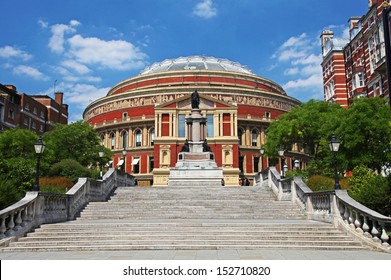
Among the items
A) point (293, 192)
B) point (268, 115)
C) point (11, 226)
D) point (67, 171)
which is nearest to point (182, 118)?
point (268, 115)

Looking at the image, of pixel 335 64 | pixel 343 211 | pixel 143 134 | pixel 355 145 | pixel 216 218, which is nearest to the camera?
pixel 343 211

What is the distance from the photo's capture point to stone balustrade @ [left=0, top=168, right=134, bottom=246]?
43.0 feet

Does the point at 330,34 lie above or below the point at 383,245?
above

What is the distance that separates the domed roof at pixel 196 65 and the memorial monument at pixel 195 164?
3699cm

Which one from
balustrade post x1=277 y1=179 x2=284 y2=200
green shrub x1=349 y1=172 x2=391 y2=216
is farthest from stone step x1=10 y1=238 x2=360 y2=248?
balustrade post x1=277 y1=179 x2=284 y2=200

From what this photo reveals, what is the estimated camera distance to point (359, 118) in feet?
109

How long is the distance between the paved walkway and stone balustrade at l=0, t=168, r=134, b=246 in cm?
150

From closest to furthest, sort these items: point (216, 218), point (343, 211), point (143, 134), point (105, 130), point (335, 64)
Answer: point (343, 211) → point (216, 218) → point (335, 64) → point (143, 134) → point (105, 130)

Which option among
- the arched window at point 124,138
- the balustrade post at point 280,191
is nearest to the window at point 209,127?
the arched window at point 124,138

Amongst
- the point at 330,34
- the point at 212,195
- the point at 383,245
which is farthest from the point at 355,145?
the point at 330,34

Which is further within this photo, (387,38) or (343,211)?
(343,211)

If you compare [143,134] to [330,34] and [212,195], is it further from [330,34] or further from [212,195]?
[212,195]

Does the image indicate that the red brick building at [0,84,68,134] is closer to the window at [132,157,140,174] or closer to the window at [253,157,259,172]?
the window at [132,157,140,174]

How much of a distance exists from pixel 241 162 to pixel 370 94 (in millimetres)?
22764
